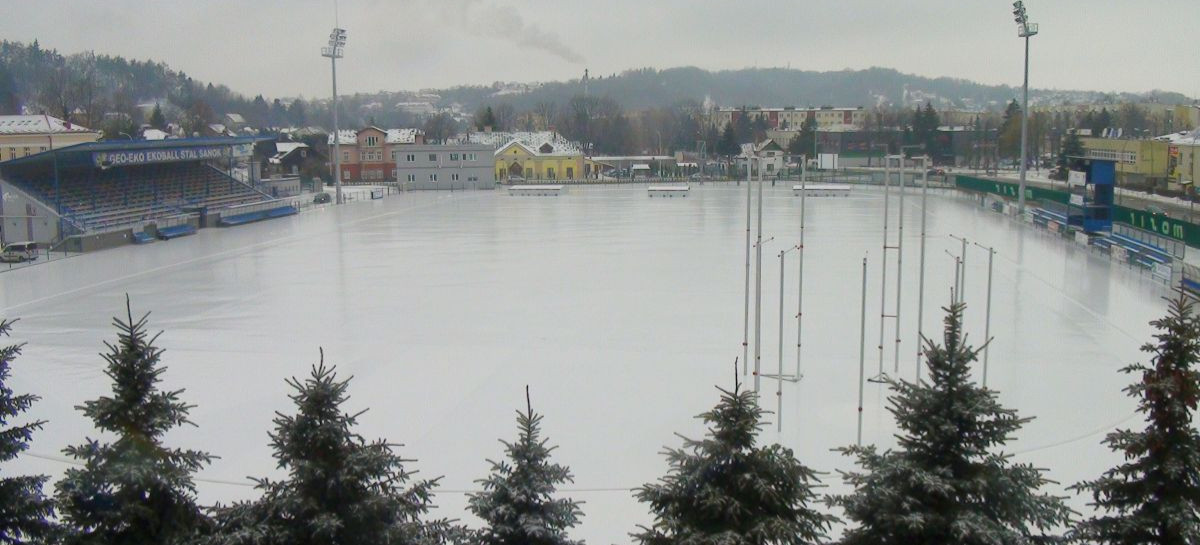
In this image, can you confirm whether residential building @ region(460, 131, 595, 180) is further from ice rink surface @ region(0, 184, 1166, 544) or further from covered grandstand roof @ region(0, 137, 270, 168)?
ice rink surface @ region(0, 184, 1166, 544)

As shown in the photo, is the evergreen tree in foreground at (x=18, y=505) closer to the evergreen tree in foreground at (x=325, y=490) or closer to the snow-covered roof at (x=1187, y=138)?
the evergreen tree in foreground at (x=325, y=490)

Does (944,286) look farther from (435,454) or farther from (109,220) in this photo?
(109,220)

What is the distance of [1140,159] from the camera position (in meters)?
57.5

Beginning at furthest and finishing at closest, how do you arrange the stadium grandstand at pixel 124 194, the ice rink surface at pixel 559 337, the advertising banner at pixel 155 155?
the advertising banner at pixel 155 155 < the stadium grandstand at pixel 124 194 < the ice rink surface at pixel 559 337

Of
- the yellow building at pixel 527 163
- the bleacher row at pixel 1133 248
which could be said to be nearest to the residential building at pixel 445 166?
the yellow building at pixel 527 163

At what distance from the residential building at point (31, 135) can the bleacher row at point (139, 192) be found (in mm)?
7050

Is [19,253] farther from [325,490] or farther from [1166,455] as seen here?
[1166,455]

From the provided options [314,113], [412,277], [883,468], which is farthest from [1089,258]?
[314,113]

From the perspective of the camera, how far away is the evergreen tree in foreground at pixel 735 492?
16.6 feet

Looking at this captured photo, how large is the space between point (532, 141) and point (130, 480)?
2925 inches

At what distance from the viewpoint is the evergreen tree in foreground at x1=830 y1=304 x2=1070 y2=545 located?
5.01 meters

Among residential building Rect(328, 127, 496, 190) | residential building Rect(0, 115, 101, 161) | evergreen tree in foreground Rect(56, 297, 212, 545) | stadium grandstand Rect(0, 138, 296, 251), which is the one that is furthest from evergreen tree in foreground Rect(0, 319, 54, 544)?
residential building Rect(328, 127, 496, 190)

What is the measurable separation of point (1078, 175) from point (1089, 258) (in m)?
6.40

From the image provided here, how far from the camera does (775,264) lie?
995 inches
